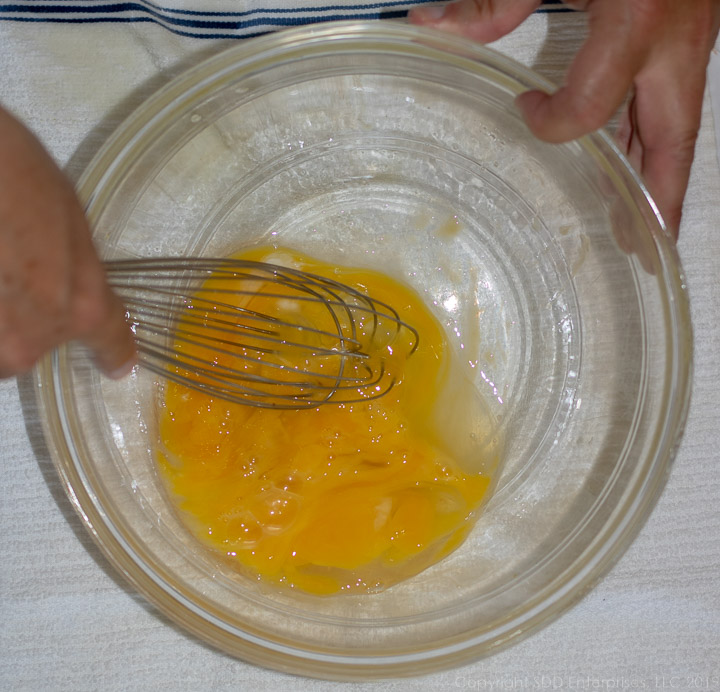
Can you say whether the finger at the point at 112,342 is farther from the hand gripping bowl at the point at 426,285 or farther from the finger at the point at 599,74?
the finger at the point at 599,74

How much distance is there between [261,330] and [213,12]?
0.37 meters

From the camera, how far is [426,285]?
79 cm

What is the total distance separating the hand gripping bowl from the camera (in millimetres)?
636

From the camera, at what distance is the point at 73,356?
0.65 metres

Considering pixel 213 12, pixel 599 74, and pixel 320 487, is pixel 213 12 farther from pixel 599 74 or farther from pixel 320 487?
pixel 320 487

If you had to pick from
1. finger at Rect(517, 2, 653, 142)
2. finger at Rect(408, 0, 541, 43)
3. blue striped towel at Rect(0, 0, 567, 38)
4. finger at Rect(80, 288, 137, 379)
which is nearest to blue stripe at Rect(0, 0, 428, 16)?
blue striped towel at Rect(0, 0, 567, 38)

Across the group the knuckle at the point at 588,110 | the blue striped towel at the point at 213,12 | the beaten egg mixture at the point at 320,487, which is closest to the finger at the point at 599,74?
the knuckle at the point at 588,110

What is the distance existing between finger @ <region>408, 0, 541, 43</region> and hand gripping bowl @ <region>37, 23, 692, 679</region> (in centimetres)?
4

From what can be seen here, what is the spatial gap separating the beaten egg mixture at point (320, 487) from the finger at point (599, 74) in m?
0.34

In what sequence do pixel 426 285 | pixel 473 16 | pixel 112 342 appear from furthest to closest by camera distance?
pixel 426 285, pixel 473 16, pixel 112 342

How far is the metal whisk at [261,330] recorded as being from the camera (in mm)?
701

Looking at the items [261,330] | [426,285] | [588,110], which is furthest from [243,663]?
[588,110]

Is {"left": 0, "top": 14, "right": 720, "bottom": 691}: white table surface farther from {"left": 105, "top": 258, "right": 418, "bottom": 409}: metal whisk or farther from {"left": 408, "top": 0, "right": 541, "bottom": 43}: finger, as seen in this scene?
{"left": 408, "top": 0, "right": 541, "bottom": 43}: finger

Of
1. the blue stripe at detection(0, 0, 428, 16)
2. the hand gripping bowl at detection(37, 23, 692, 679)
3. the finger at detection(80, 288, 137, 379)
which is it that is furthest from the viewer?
the blue stripe at detection(0, 0, 428, 16)
